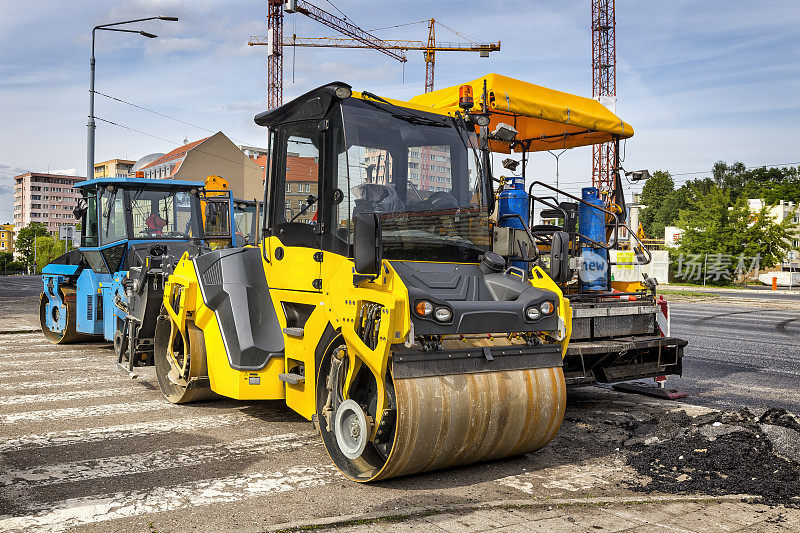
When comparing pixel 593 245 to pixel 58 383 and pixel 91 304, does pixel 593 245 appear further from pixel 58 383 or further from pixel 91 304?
pixel 91 304

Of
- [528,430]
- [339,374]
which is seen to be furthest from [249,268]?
[528,430]

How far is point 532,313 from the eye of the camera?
530 centimetres

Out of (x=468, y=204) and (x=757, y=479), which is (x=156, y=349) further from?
(x=757, y=479)

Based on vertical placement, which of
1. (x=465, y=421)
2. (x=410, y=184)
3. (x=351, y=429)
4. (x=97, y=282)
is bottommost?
(x=351, y=429)

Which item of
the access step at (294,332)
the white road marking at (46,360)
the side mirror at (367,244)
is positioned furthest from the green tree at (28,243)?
the side mirror at (367,244)

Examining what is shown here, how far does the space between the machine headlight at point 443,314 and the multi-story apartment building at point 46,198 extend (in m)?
192

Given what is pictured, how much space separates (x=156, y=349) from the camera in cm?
815

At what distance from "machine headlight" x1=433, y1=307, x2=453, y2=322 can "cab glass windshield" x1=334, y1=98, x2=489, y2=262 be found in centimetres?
87

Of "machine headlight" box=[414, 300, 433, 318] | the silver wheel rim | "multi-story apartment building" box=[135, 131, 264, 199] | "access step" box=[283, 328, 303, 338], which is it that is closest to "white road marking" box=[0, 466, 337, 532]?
the silver wheel rim

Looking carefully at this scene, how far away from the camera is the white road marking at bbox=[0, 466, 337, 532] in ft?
14.2

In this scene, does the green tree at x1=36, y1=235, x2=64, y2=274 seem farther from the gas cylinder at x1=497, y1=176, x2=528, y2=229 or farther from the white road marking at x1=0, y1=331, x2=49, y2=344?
the gas cylinder at x1=497, y1=176, x2=528, y2=229

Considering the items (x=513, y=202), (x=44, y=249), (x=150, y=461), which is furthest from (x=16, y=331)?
(x=44, y=249)

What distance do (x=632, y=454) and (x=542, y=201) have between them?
324 cm

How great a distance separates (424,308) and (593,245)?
14.1 feet
